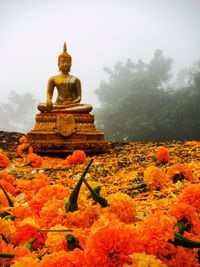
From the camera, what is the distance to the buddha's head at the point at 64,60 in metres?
9.94

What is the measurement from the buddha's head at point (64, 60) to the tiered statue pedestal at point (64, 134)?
146 cm

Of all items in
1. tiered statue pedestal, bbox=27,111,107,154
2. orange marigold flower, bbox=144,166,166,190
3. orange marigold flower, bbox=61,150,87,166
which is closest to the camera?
orange marigold flower, bbox=144,166,166,190

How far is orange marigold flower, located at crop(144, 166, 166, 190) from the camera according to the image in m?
3.18

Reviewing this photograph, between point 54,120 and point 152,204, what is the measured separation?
6.49 m

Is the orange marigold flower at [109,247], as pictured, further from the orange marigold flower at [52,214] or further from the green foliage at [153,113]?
the green foliage at [153,113]

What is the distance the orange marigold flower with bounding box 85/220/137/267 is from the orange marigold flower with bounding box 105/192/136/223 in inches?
17.2

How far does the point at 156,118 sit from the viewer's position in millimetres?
18812

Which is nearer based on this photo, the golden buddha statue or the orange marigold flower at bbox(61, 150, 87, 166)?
the orange marigold flower at bbox(61, 150, 87, 166)

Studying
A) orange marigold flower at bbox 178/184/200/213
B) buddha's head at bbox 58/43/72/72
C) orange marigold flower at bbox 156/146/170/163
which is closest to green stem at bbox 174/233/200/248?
orange marigold flower at bbox 178/184/200/213

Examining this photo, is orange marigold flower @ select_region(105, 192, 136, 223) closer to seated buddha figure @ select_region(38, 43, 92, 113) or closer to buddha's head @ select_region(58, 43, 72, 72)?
seated buddha figure @ select_region(38, 43, 92, 113)

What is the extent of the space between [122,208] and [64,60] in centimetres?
890

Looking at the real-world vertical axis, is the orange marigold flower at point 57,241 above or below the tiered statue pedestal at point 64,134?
below

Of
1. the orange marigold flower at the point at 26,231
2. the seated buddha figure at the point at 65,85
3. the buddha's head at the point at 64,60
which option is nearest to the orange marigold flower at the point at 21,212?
the orange marigold flower at the point at 26,231

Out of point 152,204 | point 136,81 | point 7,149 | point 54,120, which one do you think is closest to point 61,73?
point 54,120
